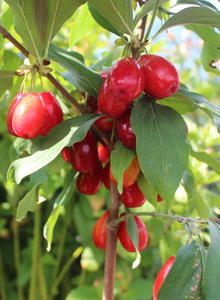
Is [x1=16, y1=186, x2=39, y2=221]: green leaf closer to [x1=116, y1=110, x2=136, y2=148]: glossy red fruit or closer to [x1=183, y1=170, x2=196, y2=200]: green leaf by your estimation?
[x1=116, y1=110, x2=136, y2=148]: glossy red fruit

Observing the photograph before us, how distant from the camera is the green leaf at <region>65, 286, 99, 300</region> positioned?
1.07 metres

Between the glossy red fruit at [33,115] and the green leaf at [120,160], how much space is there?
95 millimetres

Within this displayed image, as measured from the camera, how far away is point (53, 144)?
546mm

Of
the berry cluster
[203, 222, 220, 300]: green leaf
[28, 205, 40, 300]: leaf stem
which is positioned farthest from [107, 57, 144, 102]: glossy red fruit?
[28, 205, 40, 300]: leaf stem

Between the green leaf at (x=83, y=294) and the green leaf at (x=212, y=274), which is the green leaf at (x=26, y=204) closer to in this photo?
the green leaf at (x=212, y=274)

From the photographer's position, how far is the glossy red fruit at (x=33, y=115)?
1.82 feet

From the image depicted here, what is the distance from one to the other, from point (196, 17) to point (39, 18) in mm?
198

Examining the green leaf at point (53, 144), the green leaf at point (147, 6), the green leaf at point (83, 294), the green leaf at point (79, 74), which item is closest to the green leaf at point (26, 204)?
the green leaf at point (53, 144)

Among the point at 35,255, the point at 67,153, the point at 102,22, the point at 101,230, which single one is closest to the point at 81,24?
the point at 102,22

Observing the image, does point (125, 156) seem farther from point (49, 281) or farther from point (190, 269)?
point (49, 281)

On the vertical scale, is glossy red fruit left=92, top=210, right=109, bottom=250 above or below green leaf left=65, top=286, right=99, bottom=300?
above

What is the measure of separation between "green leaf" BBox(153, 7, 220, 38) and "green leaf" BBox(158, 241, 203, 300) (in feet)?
0.94

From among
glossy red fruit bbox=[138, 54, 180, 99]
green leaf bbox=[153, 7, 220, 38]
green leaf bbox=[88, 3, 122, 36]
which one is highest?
green leaf bbox=[153, 7, 220, 38]

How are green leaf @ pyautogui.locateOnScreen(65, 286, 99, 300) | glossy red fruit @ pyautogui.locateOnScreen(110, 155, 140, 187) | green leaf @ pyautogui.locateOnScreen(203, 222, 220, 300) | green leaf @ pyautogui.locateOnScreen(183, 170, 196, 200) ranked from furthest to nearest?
1. green leaf @ pyautogui.locateOnScreen(65, 286, 99, 300)
2. green leaf @ pyautogui.locateOnScreen(183, 170, 196, 200)
3. glossy red fruit @ pyautogui.locateOnScreen(110, 155, 140, 187)
4. green leaf @ pyautogui.locateOnScreen(203, 222, 220, 300)
